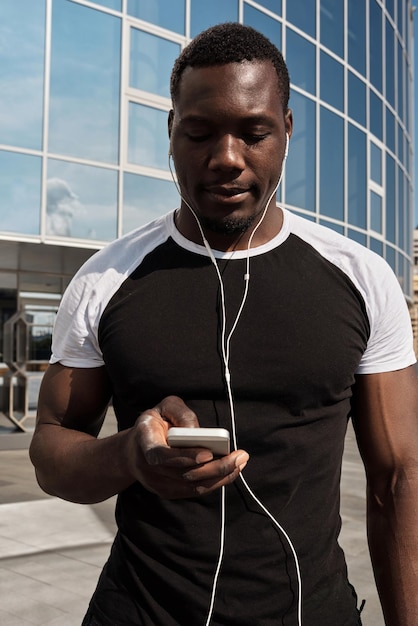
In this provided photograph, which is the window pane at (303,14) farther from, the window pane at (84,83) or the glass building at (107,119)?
the window pane at (84,83)

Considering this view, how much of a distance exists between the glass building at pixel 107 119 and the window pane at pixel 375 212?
4.40ft

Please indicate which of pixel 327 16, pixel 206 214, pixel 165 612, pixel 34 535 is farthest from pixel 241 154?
pixel 327 16

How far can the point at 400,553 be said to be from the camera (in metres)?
1.66

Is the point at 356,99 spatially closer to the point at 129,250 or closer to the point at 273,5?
the point at 273,5

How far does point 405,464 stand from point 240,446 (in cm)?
39

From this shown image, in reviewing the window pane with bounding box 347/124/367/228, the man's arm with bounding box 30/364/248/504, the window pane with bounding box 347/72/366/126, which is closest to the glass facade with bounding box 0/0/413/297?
the window pane with bounding box 347/124/367/228

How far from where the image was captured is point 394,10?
21047 millimetres

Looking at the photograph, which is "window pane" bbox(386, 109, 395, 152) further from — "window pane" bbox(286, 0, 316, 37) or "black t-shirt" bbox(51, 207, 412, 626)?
"black t-shirt" bbox(51, 207, 412, 626)

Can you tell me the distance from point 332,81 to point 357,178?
242 centimetres

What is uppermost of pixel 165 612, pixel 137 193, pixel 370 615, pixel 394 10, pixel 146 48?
pixel 394 10

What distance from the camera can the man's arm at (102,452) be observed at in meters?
1.18

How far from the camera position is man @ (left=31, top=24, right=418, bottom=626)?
1.54m

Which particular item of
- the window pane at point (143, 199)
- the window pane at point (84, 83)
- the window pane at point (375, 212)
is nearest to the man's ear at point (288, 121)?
the window pane at point (84, 83)

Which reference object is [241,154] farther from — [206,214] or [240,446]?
[240,446]
